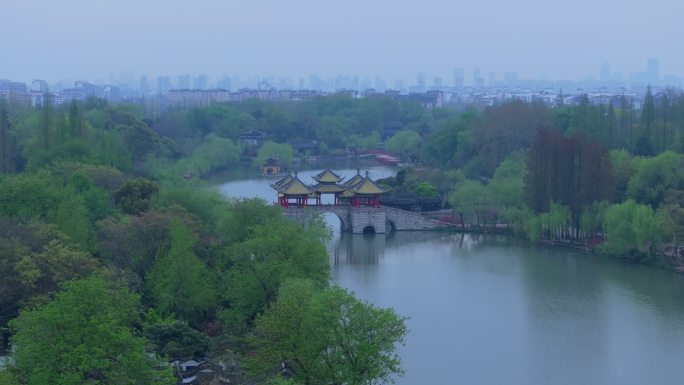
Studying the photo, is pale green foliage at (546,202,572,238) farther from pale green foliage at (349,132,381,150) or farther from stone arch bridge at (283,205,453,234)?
pale green foliage at (349,132,381,150)

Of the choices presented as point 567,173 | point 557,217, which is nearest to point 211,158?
point 567,173

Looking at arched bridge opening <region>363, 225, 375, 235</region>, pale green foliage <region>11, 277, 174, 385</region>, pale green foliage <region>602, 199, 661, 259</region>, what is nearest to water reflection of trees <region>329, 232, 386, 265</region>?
arched bridge opening <region>363, 225, 375, 235</region>

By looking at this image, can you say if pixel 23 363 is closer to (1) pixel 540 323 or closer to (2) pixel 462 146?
(1) pixel 540 323

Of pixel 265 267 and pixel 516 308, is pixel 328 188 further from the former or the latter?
pixel 265 267

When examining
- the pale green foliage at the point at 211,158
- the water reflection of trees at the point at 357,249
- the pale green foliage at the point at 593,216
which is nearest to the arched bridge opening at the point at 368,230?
the water reflection of trees at the point at 357,249

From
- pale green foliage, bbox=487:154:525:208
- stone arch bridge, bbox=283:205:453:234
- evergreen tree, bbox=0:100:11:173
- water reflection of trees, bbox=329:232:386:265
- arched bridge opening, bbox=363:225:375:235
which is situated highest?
evergreen tree, bbox=0:100:11:173

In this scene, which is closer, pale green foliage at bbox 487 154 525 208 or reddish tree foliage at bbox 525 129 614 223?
reddish tree foliage at bbox 525 129 614 223

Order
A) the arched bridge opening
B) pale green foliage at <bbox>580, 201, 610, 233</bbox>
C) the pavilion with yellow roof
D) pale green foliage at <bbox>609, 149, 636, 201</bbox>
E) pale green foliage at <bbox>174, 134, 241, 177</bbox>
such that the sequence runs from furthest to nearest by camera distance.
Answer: pale green foliage at <bbox>174, 134, 241, 177</bbox>, the arched bridge opening, the pavilion with yellow roof, pale green foliage at <bbox>609, 149, 636, 201</bbox>, pale green foliage at <bbox>580, 201, 610, 233</bbox>

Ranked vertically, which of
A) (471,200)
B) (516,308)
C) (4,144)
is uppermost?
(4,144)

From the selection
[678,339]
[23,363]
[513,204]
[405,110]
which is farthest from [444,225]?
[405,110]
